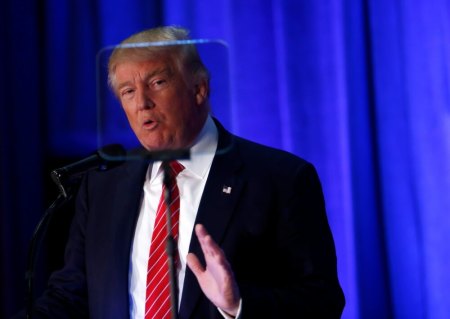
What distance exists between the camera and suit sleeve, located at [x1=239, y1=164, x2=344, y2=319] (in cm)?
183

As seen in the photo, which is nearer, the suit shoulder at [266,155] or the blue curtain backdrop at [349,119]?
the suit shoulder at [266,155]

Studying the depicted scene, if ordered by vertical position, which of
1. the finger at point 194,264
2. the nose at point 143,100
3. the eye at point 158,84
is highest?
the eye at point 158,84

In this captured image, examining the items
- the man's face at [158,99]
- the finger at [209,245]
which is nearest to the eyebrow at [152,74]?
the man's face at [158,99]

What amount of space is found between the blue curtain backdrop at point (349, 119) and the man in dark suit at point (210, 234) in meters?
0.55

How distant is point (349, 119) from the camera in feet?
8.27

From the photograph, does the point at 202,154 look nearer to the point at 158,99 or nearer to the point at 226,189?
the point at 226,189

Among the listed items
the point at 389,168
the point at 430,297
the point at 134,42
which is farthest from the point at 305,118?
the point at 134,42

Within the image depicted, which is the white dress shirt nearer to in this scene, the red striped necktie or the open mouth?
the red striped necktie

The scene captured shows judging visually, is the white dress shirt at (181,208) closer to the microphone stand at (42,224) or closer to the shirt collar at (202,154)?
the shirt collar at (202,154)

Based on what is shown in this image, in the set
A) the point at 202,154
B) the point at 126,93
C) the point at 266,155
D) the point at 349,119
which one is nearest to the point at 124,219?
the point at 202,154

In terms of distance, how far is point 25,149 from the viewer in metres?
2.80

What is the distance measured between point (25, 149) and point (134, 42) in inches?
51.5

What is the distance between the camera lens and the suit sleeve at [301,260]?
1.83m

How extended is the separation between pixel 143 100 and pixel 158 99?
0.11ft
